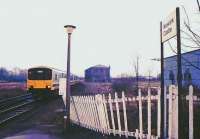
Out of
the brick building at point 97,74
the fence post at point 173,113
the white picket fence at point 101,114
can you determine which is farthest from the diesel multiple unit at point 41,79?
the brick building at point 97,74

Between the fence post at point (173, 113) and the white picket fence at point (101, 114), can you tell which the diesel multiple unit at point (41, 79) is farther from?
the fence post at point (173, 113)

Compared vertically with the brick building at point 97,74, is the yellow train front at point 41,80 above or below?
below

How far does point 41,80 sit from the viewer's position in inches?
1228

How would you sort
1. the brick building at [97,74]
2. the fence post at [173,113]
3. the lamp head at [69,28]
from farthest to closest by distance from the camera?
1. the brick building at [97,74]
2. the lamp head at [69,28]
3. the fence post at [173,113]

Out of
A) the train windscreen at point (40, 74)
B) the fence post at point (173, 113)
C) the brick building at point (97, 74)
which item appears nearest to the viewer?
the fence post at point (173, 113)

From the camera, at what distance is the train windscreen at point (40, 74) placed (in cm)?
3114

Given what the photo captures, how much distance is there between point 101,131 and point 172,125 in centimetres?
416

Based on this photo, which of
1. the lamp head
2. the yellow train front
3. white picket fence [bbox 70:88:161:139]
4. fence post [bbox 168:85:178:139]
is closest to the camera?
fence post [bbox 168:85:178:139]

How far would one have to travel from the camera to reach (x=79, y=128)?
13875 millimetres

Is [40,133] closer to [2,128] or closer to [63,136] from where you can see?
[63,136]

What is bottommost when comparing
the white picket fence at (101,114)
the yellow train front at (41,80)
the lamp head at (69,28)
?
the white picket fence at (101,114)

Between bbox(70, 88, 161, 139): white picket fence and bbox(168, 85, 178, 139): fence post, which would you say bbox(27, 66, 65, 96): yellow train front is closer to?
bbox(70, 88, 161, 139): white picket fence

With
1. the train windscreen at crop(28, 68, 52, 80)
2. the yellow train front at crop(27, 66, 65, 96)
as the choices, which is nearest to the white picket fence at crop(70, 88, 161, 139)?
the yellow train front at crop(27, 66, 65, 96)

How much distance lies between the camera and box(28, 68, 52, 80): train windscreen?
31.1 metres
